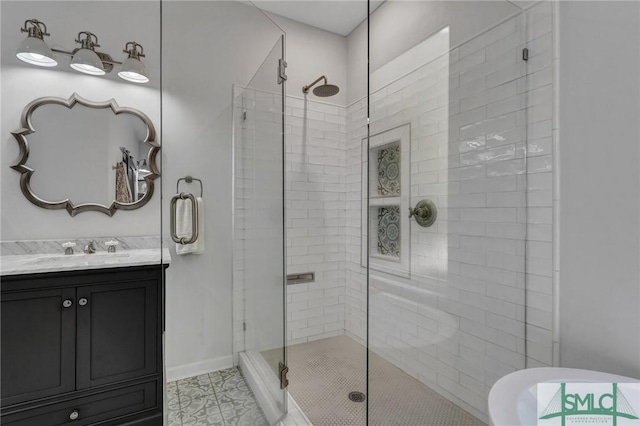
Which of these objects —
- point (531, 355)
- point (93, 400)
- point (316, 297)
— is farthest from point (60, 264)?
point (531, 355)

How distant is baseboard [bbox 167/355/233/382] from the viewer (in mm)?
1424

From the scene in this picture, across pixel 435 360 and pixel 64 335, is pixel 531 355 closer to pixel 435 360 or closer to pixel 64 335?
pixel 435 360

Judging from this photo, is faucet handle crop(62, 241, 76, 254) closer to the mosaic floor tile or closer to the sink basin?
the sink basin

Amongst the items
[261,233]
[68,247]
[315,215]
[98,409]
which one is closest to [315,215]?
[315,215]

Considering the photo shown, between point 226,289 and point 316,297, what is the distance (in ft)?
4.20

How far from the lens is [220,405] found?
153 cm

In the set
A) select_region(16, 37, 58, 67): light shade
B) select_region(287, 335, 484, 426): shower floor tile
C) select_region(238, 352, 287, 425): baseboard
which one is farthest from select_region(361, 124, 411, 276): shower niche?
select_region(16, 37, 58, 67): light shade

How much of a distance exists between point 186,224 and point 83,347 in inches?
33.6

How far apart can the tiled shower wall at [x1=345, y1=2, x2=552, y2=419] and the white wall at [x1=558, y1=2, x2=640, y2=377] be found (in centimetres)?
13

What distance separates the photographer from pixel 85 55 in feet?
6.22

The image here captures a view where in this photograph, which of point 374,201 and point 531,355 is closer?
point 531,355

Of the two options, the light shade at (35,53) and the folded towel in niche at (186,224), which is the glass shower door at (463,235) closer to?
the folded towel in niche at (186,224)

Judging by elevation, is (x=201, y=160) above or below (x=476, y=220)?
above

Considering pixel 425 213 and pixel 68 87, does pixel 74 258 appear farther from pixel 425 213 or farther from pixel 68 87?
pixel 425 213
